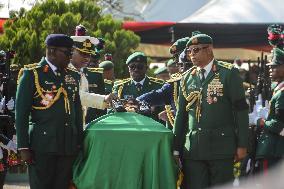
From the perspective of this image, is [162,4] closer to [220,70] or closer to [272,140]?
[272,140]

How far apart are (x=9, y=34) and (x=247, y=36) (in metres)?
4.63

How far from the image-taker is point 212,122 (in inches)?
336

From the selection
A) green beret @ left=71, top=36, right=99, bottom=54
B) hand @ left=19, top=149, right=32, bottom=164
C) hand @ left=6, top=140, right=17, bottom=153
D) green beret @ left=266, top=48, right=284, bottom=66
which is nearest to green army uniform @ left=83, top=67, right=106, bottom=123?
hand @ left=6, top=140, right=17, bottom=153

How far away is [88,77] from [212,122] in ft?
9.34

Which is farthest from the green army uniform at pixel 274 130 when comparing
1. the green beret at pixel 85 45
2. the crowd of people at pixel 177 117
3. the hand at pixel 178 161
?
the green beret at pixel 85 45

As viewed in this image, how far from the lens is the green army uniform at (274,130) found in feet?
33.2

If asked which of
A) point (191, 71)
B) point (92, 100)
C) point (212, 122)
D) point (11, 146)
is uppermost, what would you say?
point (191, 71)

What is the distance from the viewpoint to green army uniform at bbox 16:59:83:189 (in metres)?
8.38

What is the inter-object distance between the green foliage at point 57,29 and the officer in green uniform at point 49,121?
7008 mm

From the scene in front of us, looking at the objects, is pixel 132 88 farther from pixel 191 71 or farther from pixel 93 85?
pixel 191 71

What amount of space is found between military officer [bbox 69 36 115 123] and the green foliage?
178 inches

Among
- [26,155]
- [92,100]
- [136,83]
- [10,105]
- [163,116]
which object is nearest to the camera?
[26,155]

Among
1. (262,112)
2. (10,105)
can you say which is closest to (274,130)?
(262,112)

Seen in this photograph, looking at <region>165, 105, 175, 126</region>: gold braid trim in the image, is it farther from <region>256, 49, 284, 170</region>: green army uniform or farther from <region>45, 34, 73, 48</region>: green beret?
<region>45, 34, 73, 48</region>: green beret
